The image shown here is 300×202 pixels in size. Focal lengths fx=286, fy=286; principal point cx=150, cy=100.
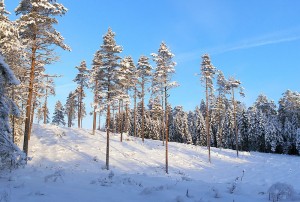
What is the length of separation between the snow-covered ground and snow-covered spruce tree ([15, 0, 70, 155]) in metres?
7.32

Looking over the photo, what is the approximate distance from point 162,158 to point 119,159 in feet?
20.7

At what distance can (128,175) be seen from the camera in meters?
14.1

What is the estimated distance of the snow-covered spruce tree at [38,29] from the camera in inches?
787

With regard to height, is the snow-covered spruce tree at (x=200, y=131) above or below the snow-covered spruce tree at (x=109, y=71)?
below

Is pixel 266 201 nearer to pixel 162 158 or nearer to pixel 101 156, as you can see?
pixel 101 156

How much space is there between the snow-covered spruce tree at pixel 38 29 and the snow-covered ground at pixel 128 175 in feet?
24.0

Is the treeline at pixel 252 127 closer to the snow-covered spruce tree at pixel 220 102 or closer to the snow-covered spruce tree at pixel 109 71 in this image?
the snow-covered spruce tree at pixel 220 102

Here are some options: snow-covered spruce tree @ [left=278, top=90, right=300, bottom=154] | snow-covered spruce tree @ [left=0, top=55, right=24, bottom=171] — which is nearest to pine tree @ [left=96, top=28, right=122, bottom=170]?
snow-covered spruce tree @ [left=0, top=55, right=24, bottom=171]

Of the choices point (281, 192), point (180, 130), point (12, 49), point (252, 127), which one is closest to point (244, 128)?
point (252, 127)

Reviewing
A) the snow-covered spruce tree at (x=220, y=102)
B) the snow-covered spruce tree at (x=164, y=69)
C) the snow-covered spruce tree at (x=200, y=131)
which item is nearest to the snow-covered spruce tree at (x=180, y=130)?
the snow-covered spruce tree at (x=200, y=131)

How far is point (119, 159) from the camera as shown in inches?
1337

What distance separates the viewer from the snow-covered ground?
781cm

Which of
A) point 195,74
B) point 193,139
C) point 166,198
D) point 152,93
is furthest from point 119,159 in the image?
point 193,139

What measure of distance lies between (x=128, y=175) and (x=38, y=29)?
1301 cm
